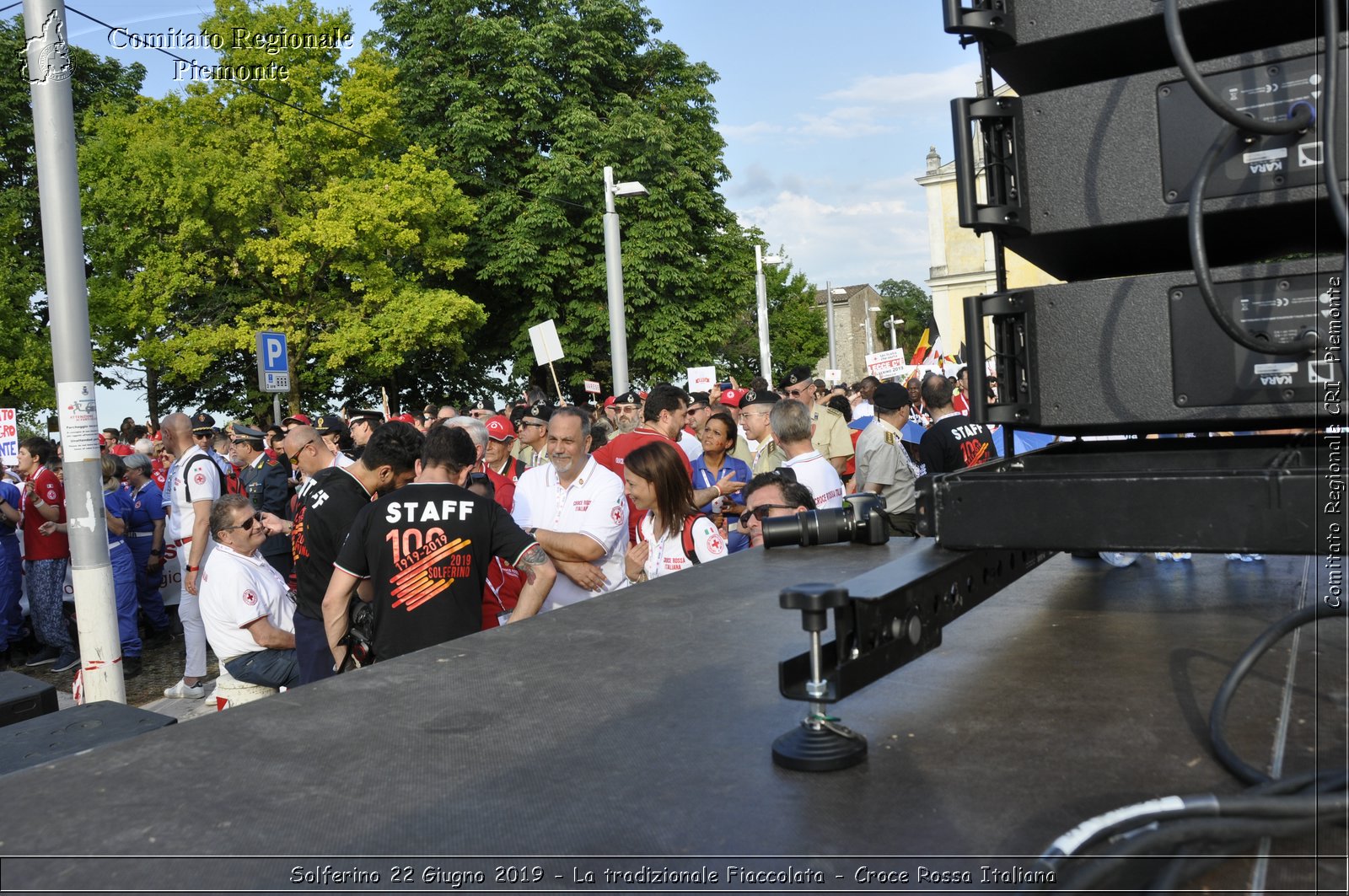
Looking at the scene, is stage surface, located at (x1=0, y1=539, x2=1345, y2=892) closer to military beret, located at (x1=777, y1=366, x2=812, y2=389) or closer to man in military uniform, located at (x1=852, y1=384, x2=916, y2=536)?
man in military uniform, located at (x1=852, y1=384, x2=916, y2=536)

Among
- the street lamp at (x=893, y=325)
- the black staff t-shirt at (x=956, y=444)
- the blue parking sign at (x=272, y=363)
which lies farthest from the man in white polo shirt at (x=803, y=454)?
the street lamp at (x=893, y=325)

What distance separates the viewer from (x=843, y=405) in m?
12.6

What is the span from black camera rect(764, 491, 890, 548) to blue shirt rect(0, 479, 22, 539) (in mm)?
10976

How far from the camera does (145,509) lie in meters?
11.7

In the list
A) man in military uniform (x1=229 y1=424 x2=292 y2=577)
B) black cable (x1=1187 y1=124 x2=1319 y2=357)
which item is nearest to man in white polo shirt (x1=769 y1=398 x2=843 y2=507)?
man in military uniform (x1=229 y1=424 x2=292 y2=577)

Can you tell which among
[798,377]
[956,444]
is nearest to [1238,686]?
[956,444]

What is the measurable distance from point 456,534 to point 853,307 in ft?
387

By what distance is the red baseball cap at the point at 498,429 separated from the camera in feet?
29.7

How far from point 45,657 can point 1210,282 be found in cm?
1258

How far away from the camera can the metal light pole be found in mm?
6887

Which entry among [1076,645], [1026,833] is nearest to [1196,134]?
[1076,645]

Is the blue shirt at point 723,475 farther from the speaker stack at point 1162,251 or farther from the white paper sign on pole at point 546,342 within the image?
the white paper sign on pole at point 546,342

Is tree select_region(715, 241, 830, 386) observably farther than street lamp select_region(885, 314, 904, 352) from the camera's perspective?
No

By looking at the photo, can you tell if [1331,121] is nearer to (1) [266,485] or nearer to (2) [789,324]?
(1) [266,485]
